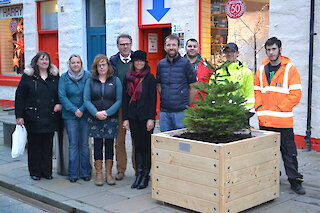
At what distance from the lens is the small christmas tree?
5.30 meters

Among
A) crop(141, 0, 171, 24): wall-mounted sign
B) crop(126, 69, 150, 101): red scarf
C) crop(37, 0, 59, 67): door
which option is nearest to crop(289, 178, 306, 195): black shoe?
crop(126, 69, 150, 101): red scarf

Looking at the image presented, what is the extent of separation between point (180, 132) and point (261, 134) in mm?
1026

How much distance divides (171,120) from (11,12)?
39.9 ft

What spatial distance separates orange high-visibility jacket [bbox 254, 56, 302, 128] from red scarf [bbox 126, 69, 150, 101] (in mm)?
1597

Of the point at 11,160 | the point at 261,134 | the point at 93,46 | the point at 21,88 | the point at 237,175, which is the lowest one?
the point at 11,160

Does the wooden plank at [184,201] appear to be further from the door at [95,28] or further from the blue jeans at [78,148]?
the door at [95,28]

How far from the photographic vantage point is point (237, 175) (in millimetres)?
5137

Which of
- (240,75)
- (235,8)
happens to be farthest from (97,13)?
(240,75)

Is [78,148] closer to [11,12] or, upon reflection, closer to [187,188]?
[187,188]

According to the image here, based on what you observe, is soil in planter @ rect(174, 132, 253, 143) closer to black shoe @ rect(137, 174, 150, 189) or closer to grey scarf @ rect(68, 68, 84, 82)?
black shoe @ rect(137, 174, 150, 189)

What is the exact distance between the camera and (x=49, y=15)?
15133 millimetres

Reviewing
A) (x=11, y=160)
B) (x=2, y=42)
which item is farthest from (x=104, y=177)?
(x=2, y=42)

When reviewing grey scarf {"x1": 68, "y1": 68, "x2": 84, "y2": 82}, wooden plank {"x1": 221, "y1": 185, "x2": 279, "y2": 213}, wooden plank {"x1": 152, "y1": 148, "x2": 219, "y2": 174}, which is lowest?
wooden plank {"x1": 221, "y1": 185, "x2": 279, "y2": 213}

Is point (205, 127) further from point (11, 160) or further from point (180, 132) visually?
point (11, 160)
